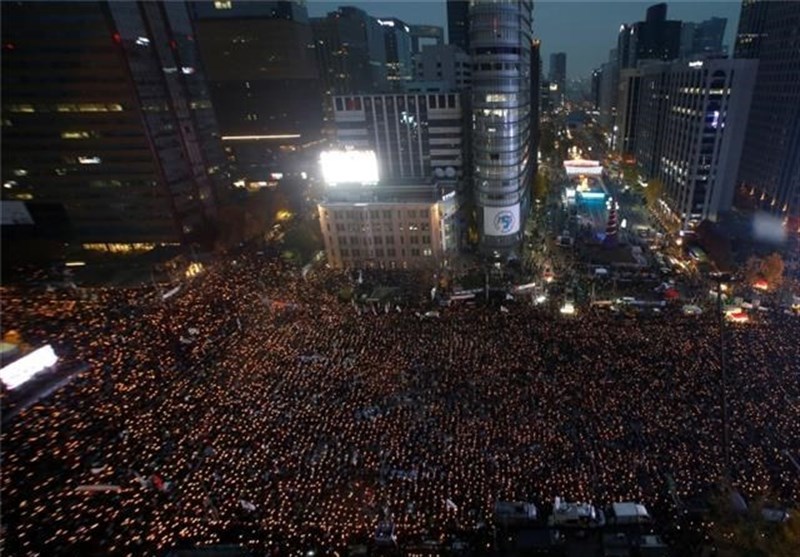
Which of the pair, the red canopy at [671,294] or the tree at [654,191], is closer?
the red canopy at [671,294]

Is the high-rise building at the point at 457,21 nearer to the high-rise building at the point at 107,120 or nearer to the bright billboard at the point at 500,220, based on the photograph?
the high-rise building at the point at 107,120

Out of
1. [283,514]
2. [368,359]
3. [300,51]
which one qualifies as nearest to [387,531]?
[283,514]

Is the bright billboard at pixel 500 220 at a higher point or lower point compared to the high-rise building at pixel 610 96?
lower

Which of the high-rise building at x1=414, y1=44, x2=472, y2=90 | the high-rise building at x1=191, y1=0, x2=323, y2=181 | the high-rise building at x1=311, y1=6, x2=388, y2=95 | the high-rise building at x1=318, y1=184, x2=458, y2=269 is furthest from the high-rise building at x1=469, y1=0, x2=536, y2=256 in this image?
the high-rise building at x1=311, y1=6, x2=388, y2=95

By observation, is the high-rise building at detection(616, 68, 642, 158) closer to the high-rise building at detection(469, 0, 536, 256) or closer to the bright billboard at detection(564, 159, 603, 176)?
the bright billboard at detection(564, 159, 603, 176)

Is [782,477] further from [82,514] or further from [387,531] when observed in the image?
[82,514]

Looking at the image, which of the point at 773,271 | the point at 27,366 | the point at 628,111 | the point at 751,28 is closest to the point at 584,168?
the point at 751,28

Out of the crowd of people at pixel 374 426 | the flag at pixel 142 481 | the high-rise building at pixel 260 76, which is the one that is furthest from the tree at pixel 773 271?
the high-rise building at pixel 260 76

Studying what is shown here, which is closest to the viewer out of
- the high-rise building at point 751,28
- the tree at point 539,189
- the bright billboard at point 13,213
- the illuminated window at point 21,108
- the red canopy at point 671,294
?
the red canopy at point 671,294
